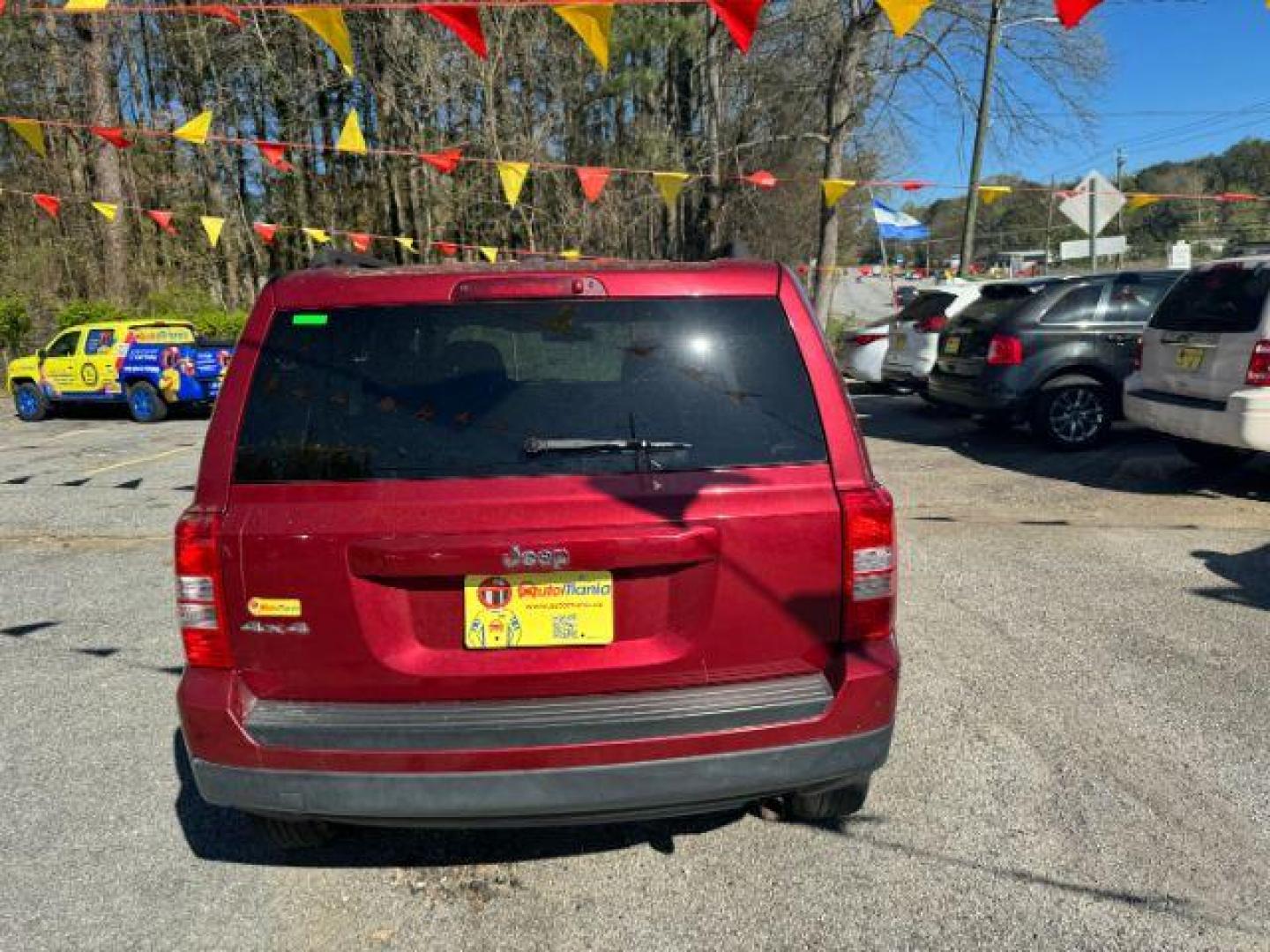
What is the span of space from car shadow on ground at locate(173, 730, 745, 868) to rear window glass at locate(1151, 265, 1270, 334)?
573 centimetres

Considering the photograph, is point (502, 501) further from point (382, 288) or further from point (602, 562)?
point (382, 288)

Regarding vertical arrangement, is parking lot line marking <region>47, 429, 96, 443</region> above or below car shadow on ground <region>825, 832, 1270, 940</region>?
below

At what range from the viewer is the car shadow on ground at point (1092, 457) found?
743 centimetres

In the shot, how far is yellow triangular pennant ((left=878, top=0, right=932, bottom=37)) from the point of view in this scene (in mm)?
5859

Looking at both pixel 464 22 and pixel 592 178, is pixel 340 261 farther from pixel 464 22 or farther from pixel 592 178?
pixel 592 178

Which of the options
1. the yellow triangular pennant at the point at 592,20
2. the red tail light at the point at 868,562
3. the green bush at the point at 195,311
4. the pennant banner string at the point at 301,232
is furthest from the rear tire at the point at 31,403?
the red tail light at the point at 868,562

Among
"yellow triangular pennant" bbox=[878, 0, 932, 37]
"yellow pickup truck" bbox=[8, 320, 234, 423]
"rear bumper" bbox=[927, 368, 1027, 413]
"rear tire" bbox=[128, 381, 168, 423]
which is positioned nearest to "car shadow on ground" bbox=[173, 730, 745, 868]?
"yellow triangular pennant" bbox=[878, 0, 932, 37]

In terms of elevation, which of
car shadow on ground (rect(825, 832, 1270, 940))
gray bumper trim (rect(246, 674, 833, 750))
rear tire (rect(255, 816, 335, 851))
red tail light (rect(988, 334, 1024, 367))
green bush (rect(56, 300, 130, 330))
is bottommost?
car shadow on ground (rect(825, 832, 1270, 940))

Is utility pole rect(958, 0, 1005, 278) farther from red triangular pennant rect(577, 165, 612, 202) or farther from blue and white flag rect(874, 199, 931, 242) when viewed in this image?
red triangular pennant rect(577, 165, 612, 202)

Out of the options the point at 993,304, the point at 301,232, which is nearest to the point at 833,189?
the point at 993,304

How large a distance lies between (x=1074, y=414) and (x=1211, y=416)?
2359 mm

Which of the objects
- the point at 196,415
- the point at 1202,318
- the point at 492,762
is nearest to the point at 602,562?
the point at 492,762

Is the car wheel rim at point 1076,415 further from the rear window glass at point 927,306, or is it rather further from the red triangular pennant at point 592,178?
the red triangular pennant at point 592,178

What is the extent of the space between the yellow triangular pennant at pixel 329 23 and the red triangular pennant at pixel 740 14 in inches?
109
